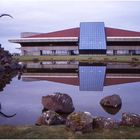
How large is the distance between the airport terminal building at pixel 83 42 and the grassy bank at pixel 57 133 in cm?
5927

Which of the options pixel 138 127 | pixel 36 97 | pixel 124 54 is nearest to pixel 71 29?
pixel 124 54

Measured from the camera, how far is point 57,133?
9188mm

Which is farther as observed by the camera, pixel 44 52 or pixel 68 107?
pixel 44 52

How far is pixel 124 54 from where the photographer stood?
71.0m

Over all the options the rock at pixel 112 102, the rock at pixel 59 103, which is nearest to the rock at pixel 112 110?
the rock at pixel 112 102

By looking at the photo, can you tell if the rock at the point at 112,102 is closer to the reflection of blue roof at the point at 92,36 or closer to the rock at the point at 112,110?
the rock at the point at 112,110

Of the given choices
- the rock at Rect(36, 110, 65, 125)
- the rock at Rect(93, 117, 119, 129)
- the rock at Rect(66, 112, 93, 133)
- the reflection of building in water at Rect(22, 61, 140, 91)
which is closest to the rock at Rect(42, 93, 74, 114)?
the rock at Rect(36, 110, 65, 125)

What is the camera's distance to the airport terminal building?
2768 inches

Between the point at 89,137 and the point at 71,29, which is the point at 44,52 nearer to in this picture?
the point at 71,29

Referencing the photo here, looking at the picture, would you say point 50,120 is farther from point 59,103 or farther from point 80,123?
point 59,103

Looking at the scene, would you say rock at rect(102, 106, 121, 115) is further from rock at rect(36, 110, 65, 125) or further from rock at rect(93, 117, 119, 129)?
rock at rect(93, 117, 119, 129)

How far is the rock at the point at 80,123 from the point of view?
9195mm

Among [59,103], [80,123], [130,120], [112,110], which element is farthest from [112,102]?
[80,123]

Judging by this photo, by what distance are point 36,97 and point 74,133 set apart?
9.50m
